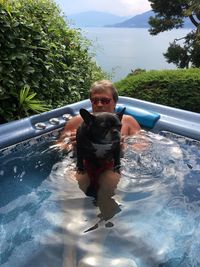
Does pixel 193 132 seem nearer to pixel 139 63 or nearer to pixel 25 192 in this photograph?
pixel 25 192

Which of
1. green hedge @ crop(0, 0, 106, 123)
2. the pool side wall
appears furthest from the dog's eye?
green hedge @ crop(0, 0, 106, 123)

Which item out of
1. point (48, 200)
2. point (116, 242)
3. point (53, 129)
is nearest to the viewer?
point (116, 242)

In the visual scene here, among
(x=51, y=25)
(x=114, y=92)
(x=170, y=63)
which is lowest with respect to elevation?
(x=170, y=63)

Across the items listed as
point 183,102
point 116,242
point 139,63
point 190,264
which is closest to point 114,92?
point 116,242

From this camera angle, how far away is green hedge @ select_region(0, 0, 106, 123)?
14.4ft

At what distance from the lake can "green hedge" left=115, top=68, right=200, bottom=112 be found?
1.64m

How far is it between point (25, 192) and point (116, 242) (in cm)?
104

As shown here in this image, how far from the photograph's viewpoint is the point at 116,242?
2.35 meters

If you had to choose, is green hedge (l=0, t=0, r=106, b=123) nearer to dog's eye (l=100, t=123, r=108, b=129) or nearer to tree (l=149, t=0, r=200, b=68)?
dog's eye (l=100, t=123, r=108, b=129)

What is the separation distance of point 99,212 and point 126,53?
10.5 meters

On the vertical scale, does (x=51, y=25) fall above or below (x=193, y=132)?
above

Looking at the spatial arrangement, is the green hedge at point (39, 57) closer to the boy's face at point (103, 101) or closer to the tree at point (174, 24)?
the boy's face at point (103, 101)

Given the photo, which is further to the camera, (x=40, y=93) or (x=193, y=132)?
(x=40, y=93)

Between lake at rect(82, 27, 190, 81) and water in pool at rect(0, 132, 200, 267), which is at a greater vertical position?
lake at rect(82, 27, 190, 81)
